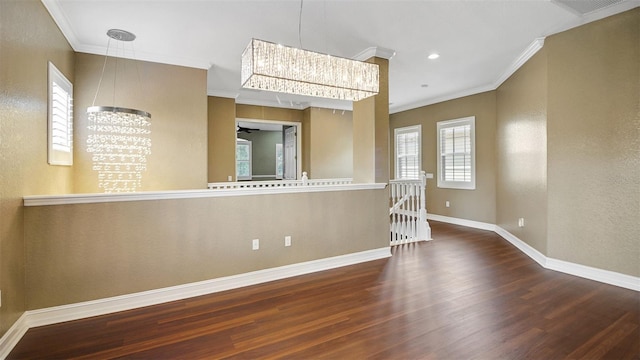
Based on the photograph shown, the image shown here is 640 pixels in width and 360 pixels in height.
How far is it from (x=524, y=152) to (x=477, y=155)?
172 centimetres

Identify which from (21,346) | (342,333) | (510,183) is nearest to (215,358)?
(342,333)

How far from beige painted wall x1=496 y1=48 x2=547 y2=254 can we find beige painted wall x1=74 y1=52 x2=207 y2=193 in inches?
184

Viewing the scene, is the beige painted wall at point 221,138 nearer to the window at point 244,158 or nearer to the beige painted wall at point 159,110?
the beige painted wall at point 159,110

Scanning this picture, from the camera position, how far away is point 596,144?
129 inches

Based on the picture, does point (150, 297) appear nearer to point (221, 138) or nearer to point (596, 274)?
point (221, 138)

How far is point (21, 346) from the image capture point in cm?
210

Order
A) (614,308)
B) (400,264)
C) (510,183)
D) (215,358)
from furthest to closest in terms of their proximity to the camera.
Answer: (510,183) < (400,264) < (614,308) < (215,358)

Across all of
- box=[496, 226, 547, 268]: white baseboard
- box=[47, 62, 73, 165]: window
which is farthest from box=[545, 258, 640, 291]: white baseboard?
box=[47, 62, 73, 165]: window

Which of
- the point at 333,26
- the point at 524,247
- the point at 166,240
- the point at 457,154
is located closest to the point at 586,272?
the point at 524,247

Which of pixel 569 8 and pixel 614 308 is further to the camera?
pixel 569 8

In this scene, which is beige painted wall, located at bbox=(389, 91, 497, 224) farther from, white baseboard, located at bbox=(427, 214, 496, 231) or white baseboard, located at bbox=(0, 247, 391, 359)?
white baseboard, located at bbox=(0, 247, 391, 359)

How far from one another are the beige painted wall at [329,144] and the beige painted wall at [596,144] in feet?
14.9

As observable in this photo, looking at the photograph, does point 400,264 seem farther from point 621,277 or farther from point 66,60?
point 66,60

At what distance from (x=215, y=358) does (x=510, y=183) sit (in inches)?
203
